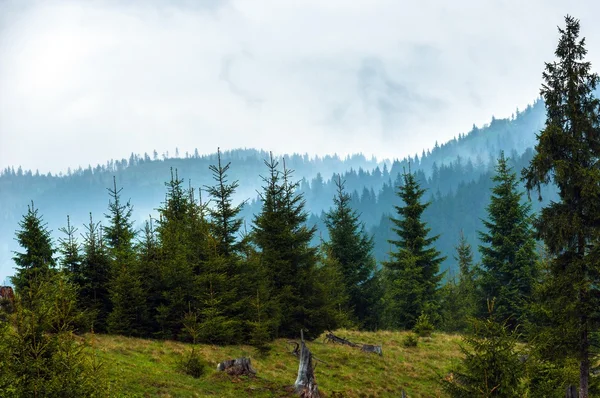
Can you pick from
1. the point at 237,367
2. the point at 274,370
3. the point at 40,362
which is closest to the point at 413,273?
the point at 274,370

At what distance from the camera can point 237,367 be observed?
69.9 feet

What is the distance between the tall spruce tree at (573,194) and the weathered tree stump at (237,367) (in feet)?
44.1

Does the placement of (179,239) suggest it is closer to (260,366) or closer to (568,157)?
(260,366)

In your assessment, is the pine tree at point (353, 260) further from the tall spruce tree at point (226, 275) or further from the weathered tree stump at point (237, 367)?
the weathered tree stump at point (237, 367)

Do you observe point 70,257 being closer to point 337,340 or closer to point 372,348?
point 337,340

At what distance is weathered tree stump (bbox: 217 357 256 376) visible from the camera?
69.4ft

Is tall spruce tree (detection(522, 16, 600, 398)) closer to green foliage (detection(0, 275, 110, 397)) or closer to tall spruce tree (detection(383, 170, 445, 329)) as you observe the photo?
green foliage (detection(0, 275, 110, 397))

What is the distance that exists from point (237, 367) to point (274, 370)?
9.37 feet

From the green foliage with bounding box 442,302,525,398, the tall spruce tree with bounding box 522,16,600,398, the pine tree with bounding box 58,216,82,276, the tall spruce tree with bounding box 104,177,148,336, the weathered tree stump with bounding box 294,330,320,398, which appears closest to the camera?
the green foliage with bounding box 442,302,525,398

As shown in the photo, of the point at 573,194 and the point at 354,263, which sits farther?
the point at 354,263

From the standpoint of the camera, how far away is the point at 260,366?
77.7ft

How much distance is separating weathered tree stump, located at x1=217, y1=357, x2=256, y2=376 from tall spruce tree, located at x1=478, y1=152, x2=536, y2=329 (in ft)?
81.1

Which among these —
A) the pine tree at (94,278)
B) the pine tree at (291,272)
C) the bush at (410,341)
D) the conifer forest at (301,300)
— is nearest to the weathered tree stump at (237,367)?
the conifer forest at (301,300)

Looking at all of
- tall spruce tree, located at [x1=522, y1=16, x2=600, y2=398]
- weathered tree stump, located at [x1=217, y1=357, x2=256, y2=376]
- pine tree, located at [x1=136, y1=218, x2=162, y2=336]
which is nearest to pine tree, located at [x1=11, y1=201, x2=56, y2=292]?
pine tree, located at [x1=136, y1=218, x2=162, y2=336]
